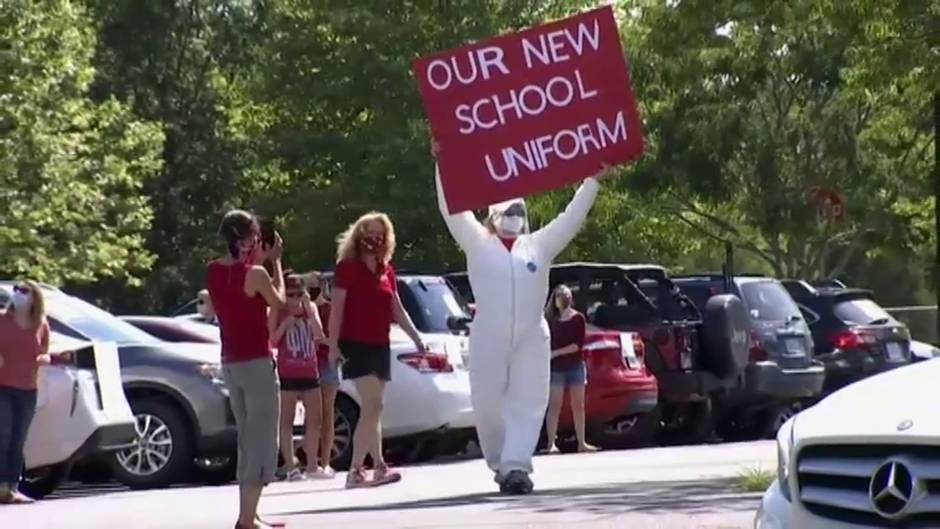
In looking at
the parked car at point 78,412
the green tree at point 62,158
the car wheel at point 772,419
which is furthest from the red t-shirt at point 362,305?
the green tree at point 62,158

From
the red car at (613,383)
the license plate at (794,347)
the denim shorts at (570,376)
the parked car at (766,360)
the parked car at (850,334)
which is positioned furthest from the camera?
the parked car at (850,334)

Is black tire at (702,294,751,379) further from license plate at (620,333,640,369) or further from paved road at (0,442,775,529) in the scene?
paved road at (0,442,775,529)

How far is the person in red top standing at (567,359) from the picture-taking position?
67.0ft

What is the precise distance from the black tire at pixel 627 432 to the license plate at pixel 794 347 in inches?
58.3

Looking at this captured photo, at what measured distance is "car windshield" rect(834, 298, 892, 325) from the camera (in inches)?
998

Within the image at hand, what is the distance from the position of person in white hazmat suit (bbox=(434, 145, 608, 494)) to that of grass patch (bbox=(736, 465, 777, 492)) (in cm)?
128

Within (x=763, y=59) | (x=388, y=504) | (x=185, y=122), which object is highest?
(x=185, y=122)

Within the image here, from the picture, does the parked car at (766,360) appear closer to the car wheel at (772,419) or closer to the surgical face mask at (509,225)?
the car wheel at (772,419)

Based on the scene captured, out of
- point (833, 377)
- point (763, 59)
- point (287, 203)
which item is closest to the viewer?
point (763, 59)

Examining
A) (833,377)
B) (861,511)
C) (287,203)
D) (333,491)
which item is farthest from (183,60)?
(861,511)

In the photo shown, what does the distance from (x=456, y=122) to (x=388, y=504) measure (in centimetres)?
229

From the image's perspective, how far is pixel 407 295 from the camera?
20.1 m

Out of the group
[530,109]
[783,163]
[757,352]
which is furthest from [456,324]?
[783,163]

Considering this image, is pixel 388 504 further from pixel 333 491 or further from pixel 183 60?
pixel 183 60
